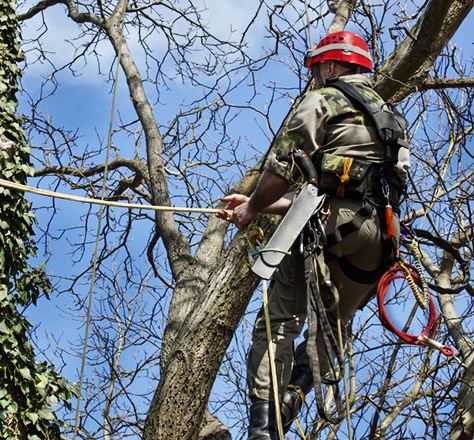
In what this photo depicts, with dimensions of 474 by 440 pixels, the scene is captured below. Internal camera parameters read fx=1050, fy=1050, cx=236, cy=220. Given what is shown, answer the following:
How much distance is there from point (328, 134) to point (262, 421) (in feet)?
4.13

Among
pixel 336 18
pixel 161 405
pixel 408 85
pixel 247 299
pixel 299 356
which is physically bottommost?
pixel 299 356

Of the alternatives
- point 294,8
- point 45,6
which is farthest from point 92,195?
point 294,8

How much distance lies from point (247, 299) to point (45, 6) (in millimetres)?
5893

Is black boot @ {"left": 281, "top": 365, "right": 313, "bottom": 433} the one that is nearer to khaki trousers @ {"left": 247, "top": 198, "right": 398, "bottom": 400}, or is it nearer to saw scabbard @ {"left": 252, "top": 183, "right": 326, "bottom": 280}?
khaki trousers @ {"left": 247, "top": 198, "right": 398, "bottom": 400}

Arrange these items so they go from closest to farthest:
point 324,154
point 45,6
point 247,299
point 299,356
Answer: point 324,154 < point 299,356 < point 247,299 < point 45,6

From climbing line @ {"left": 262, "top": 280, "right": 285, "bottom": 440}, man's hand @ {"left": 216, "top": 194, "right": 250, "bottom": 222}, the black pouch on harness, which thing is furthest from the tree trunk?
the black pouch on harness

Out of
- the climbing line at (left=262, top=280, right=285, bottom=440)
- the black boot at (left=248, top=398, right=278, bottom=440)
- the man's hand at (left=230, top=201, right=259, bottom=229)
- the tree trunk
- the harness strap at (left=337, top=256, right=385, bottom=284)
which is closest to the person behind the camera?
the climbing line at (left=262, top=280, right=285, bottom=440)

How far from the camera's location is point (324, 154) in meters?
4.49

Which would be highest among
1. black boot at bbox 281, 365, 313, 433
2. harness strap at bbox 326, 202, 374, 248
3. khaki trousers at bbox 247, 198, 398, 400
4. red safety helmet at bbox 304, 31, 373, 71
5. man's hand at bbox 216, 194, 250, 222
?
red safety helmet at bbox 304, 31, 373, 71

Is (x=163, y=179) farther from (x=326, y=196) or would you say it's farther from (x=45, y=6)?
(x=326, y=196)

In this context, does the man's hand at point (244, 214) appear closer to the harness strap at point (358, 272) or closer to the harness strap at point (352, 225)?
the harness strap at point (352, 225)

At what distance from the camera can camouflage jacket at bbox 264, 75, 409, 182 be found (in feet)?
14.6

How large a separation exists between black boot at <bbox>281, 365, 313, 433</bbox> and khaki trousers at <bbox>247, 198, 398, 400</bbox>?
5 cm

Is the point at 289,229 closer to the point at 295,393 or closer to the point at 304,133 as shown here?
the point at 304,133
